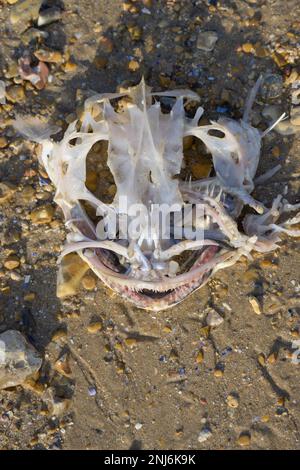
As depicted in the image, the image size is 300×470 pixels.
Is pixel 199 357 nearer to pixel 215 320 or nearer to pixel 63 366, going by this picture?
pixel 215 320

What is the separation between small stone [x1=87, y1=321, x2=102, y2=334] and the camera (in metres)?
4.69

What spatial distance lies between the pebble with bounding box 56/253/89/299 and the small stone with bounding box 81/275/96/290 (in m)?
0.04

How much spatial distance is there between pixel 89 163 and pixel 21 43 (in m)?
1.31

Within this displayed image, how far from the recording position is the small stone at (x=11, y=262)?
4.80 m

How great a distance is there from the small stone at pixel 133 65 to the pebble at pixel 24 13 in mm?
978

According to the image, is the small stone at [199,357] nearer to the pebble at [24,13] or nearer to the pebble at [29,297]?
the pebble at [29,297]

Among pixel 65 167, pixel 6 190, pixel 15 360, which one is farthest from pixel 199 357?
pixel 6 190

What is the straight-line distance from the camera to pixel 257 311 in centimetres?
466

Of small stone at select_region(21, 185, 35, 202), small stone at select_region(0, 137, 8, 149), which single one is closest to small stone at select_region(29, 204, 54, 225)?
small stone at select_region(21, 185, 35, 202)

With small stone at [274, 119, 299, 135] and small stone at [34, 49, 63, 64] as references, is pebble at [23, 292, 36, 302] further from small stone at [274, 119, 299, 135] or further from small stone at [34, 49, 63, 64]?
small stone at [274, 119, 299, 135]

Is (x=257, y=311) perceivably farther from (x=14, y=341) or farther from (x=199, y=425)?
(x=14, y=341)

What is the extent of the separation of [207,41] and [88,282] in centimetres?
226

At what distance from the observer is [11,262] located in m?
4.79

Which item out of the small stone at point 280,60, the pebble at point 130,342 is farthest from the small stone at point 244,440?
the small stone at point 280,60
